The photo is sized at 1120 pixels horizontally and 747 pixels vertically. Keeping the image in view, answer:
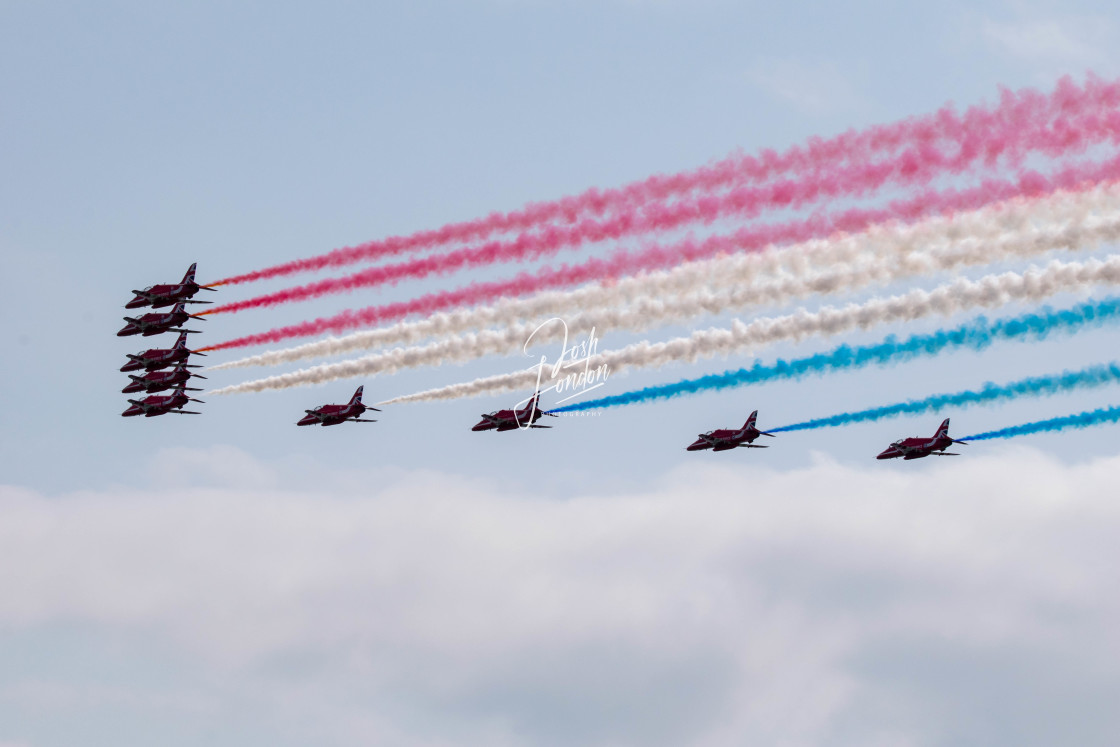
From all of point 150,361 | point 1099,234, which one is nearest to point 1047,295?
point 1099,234

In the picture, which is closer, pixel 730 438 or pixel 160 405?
pixel 730 438

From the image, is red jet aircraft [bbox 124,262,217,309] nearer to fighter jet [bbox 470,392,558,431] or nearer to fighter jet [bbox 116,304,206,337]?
fighter jet [bbox 116,304,206,337]

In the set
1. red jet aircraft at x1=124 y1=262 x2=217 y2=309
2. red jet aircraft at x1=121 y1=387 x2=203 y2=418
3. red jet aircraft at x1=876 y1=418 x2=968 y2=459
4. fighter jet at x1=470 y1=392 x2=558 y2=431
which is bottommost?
red jet aircraft at x1=876 y1=418 x2=968 y2=459

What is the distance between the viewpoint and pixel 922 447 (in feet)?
254

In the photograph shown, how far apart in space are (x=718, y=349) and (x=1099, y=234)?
1728 cm

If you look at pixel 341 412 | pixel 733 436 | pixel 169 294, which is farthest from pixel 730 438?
pixel 169 294

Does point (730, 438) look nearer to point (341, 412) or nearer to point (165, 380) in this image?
point (341, 412)

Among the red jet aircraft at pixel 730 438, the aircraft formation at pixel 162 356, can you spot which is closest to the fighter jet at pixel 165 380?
the aircraft formation at pixel 162 356

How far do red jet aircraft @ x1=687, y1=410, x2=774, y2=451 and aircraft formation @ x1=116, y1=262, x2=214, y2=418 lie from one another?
77.0 feet

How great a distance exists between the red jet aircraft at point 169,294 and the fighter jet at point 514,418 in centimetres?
1411

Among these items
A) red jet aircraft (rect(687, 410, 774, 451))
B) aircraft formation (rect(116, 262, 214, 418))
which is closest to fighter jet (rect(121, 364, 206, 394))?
aircraft formation (rect(116, 262, 214, 418))

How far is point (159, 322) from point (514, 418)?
18.2 metres

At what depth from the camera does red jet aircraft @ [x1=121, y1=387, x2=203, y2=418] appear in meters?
87.6

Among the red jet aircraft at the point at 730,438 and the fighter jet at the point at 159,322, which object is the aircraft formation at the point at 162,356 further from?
the red jet aircraft at the point at 730,438
